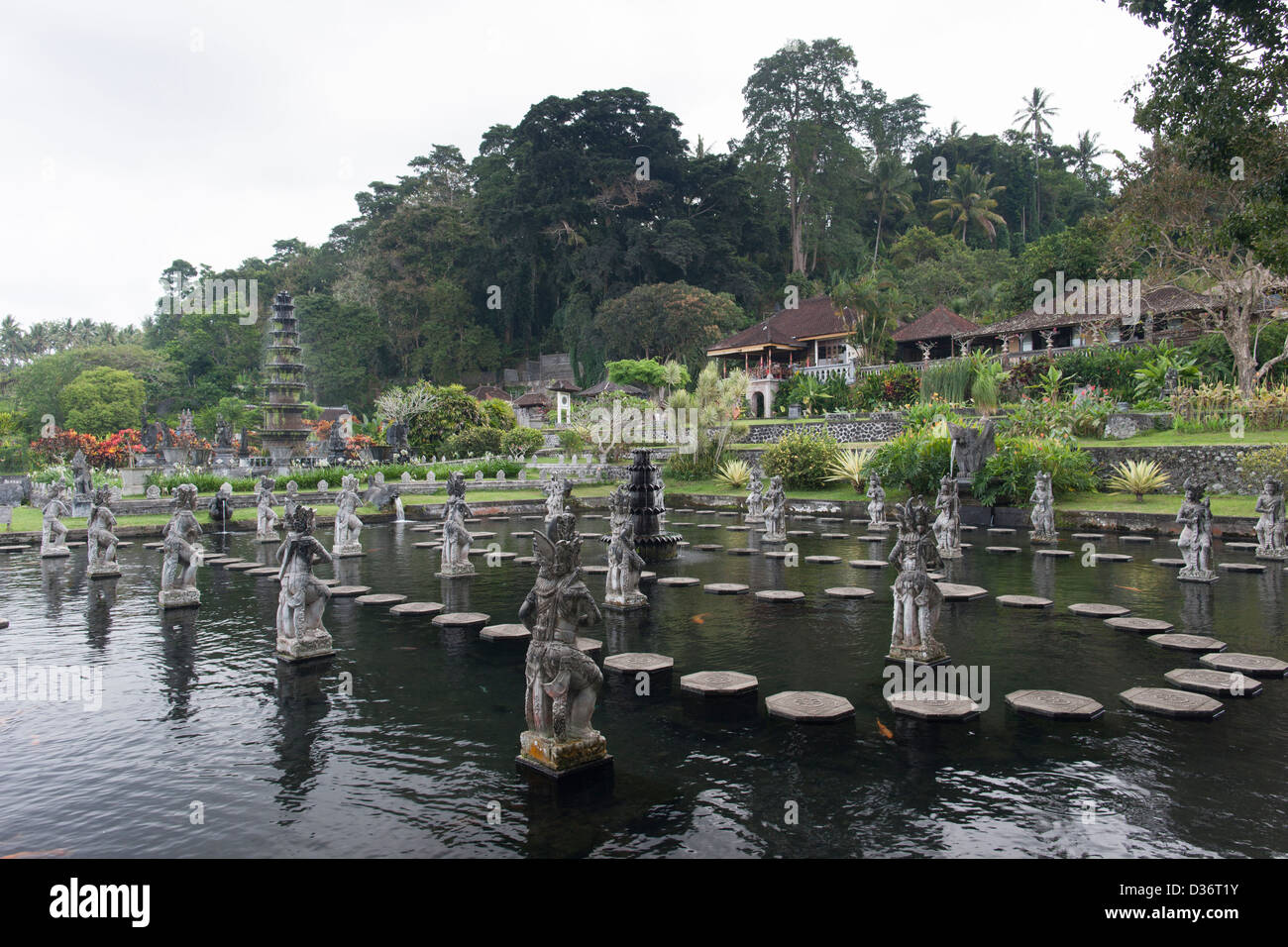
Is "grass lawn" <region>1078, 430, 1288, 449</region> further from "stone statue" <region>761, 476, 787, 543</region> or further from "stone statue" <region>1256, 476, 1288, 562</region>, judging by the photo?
"stone statue" <region>761, 476, 787, 543</region>

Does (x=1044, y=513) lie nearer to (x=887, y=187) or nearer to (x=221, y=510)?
(x=221, y=510)

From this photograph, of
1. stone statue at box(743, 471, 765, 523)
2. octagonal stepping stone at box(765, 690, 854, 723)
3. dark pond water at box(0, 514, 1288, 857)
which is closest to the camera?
dark pond water at box(0, 514, 1288, 857)

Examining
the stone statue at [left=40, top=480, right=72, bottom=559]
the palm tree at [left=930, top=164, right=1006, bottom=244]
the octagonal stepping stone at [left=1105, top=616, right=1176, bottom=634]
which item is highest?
the palm tree at [left=930, top=164, right=1006, bottom=244]

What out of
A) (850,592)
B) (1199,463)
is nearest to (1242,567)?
(850,592)

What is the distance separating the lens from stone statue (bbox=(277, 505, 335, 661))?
315 inches

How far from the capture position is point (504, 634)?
8789mm

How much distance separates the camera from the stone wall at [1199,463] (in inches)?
748

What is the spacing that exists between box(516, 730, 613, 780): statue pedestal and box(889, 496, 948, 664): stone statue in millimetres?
3624

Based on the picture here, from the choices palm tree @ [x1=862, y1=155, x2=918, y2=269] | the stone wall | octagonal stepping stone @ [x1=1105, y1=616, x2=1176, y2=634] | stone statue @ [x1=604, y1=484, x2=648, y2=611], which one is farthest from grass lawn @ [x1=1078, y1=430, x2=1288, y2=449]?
palm tree @ [x1=862, y1=155, x2=918, y2=269]

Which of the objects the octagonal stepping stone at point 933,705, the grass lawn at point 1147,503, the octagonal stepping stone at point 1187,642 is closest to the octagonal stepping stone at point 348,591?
the octagonal stepping stone at point 933,705

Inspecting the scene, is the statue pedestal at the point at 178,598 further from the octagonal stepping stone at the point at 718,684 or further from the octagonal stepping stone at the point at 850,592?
the octagonal stepping stone at the point at 850,592

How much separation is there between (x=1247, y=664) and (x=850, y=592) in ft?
15.3
